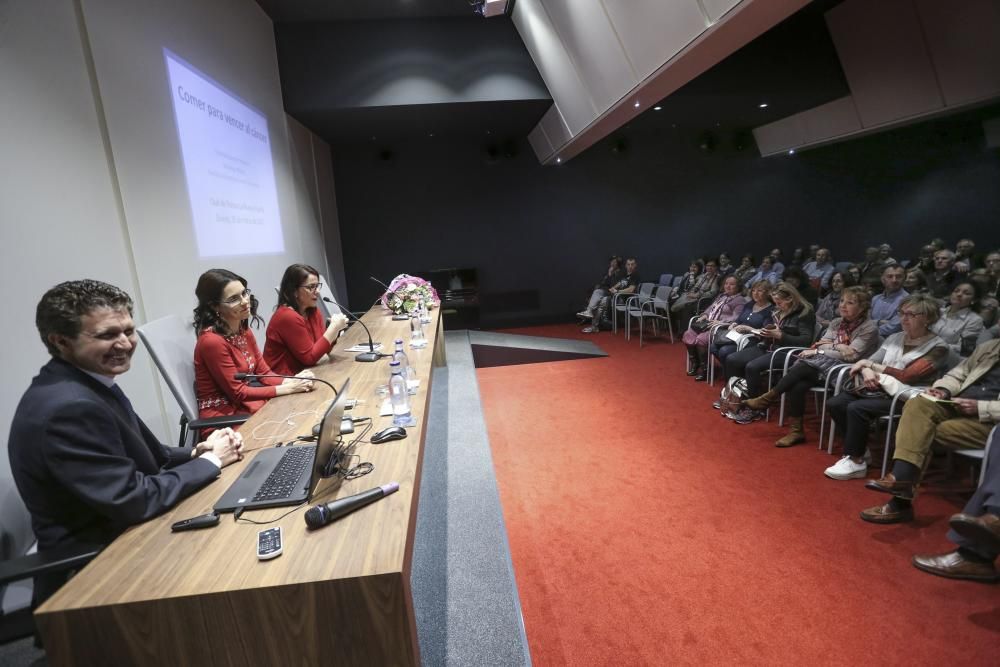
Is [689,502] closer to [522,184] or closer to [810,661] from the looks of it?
[810,661]

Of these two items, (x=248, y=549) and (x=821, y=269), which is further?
(x=821, y=269)

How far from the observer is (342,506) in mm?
1296

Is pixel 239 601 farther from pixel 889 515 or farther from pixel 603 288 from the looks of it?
pixel 603 288

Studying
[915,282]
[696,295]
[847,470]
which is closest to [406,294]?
[847,470]

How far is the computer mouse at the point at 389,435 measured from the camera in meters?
1.73

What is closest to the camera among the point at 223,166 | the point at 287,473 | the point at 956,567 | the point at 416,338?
the point at 287,473

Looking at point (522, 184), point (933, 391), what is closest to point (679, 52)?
point (933, 391)

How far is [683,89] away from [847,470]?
13.6 ft

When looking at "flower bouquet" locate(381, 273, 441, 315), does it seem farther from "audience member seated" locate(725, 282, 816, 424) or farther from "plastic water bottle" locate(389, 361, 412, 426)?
"audience member seated" locate(725, 282, 816, 424)

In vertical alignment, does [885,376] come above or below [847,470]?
above

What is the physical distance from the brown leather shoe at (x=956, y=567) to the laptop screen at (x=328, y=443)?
2471mm

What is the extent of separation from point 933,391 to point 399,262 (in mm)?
6938

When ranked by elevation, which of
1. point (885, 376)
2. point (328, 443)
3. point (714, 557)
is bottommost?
point (714, 557)

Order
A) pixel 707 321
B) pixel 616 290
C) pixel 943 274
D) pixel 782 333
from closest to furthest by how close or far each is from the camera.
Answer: pixel 782 333
pixel 707 321
pixel 943 274
pixel 616 290
